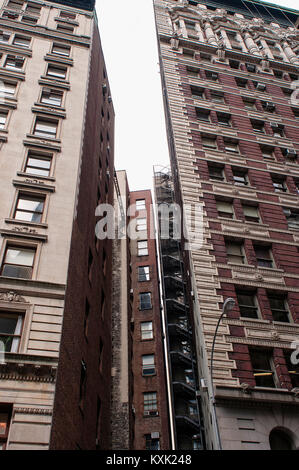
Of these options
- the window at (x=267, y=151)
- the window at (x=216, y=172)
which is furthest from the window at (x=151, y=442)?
the window at (x=267, y=151)

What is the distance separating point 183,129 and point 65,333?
62.9 feet

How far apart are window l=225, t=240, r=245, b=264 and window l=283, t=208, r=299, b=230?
170 inches

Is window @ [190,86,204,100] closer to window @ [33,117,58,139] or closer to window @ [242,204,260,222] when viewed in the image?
window @ [242,204,260,222]

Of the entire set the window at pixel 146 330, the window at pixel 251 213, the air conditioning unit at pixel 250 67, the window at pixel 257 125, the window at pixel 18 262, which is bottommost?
the window at pixel 18 262

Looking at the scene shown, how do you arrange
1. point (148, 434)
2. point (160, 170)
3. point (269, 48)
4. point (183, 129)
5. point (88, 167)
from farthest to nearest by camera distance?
1. point (160, 170)
2. point (269, 48)
3. point (148, 434)
4. point (183, 129)
5. point (88, 167)

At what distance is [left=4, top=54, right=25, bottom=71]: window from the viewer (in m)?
29.8

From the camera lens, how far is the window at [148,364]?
43.2 metres

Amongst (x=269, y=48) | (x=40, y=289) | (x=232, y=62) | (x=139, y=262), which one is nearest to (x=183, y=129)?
(x=232, y=62)

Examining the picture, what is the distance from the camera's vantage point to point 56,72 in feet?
101

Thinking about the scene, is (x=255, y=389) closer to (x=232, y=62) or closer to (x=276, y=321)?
(x=276, y=321)

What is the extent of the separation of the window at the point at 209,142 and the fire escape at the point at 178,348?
17.1 m

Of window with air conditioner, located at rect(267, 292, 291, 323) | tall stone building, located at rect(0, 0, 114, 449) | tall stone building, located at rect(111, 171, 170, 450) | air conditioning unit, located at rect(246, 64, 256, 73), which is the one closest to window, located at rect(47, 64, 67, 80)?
tall stone building, located at rect(0, 0, 114, 449)

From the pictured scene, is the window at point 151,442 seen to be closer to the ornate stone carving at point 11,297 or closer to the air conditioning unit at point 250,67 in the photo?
the ornate stone carving at point 11,297

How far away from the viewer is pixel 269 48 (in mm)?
45969
